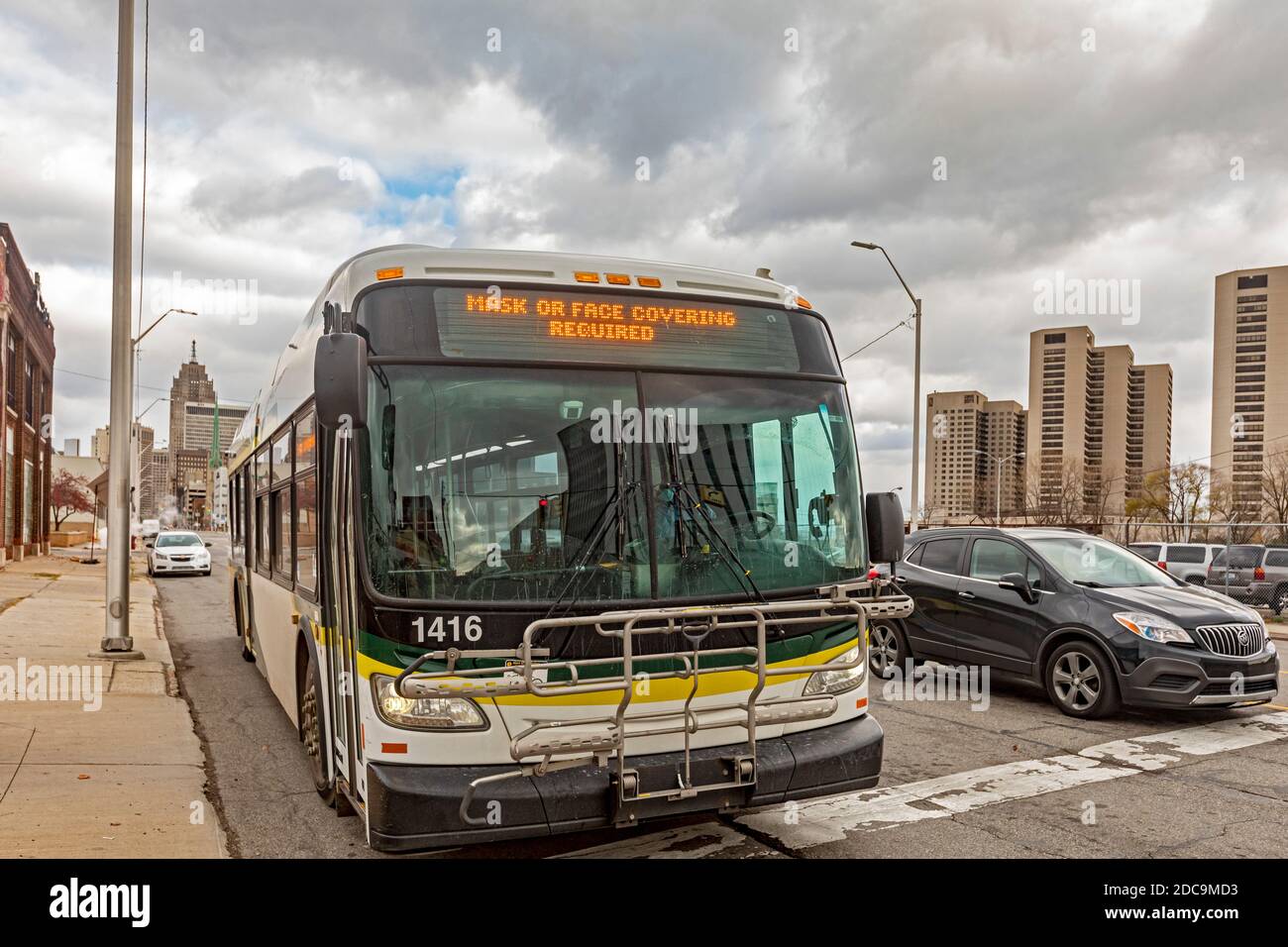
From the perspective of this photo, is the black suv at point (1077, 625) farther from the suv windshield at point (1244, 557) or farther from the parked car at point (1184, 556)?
the parked car at point (1184, 556)

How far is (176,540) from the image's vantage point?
100ft

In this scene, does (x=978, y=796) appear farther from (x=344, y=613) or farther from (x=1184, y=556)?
(x=1184, y=556)

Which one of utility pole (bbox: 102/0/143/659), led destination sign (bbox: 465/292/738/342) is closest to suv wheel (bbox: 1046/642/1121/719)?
led destination sign (bbox: 465/292/738/342)

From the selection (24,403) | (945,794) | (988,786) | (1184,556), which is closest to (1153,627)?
(988,786)

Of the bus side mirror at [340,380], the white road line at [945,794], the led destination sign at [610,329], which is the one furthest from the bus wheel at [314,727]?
the led destination sign at [610,329]

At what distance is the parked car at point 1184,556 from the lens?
23297 millimetres

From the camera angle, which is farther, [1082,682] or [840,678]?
[1082,682]

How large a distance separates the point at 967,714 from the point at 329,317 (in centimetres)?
658

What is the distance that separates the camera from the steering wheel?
190 inches

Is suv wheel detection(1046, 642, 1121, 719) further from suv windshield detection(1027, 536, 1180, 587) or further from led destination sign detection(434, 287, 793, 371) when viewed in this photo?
led destination sign detection(434, 287, 793, 371)

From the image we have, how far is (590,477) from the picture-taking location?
4.57 meters

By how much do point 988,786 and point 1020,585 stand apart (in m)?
3.11

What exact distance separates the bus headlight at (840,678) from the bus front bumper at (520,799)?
49 centimetres
